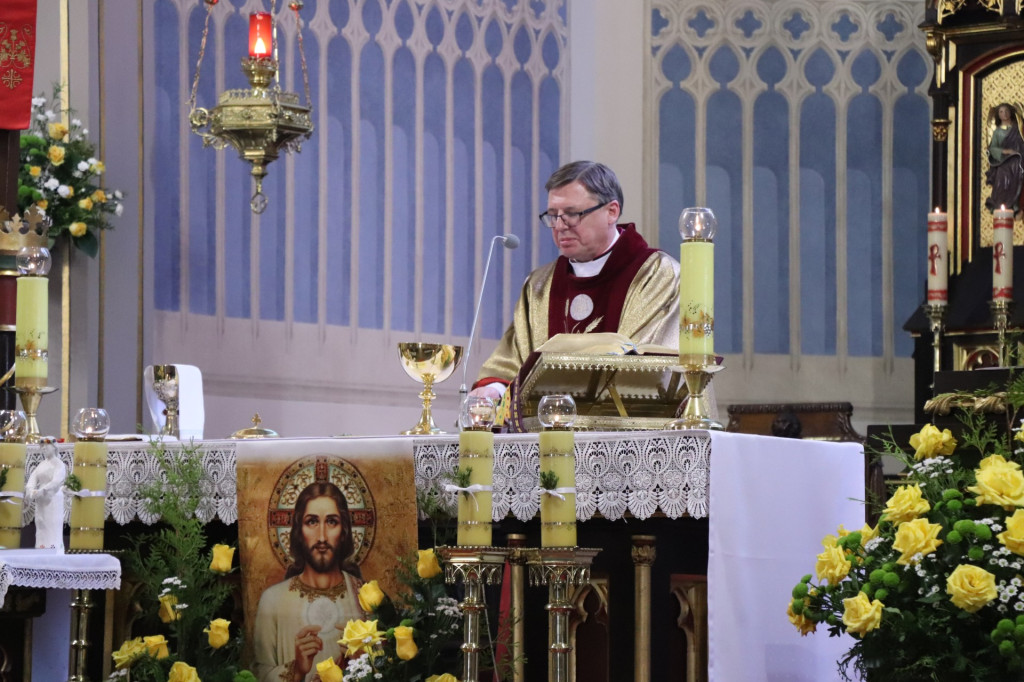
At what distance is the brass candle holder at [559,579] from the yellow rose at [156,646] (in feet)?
3.68

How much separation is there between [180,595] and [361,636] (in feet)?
1.94

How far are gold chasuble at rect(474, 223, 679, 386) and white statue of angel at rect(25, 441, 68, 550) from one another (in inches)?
64.8

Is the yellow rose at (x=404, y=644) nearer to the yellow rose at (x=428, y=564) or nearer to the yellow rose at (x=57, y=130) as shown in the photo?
the yellow rose at (x=428, y=564)

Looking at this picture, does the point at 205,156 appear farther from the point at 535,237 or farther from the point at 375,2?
the point at 535,237

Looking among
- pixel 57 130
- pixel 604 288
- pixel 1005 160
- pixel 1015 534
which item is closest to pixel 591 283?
pixel 604 288

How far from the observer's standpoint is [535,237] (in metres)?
9.78

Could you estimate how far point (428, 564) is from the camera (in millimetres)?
4434

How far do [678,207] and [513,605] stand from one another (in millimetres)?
5921

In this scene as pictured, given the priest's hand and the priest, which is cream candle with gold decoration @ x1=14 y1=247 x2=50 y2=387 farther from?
the priest

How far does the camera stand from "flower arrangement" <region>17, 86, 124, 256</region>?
7.60m

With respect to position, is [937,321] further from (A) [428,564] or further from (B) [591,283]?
(A) [428,564]

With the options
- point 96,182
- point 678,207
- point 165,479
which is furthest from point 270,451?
point 678,207

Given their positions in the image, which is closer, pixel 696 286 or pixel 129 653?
pixel 696 286

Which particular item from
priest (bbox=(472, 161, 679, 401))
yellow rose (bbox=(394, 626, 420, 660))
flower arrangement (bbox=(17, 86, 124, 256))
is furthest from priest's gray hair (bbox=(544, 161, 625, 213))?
flower arrangement (bbox=(17, 86, 124, 256))
